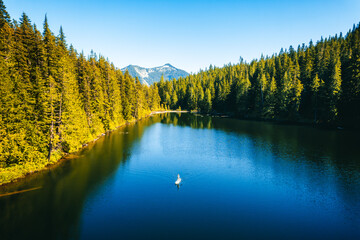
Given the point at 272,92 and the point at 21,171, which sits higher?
the point at 272,92

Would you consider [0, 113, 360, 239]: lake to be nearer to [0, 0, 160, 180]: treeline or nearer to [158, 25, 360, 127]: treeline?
[0, 0, 160, 180]: treeline

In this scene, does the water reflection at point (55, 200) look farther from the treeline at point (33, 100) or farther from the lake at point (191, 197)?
the treeline at point (33, 100)

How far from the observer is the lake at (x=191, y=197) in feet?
56.6

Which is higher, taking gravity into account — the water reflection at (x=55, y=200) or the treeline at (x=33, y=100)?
the treeline at (x=33, y=100)

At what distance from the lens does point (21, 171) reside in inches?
1003

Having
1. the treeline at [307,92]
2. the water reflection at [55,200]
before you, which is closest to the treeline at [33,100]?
the water reflection at [55,200]

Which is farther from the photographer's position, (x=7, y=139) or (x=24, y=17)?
(x=24, y=17)

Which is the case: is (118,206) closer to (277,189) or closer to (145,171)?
(145,171)

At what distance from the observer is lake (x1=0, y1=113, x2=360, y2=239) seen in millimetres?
17266

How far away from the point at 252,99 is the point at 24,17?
104996 mm

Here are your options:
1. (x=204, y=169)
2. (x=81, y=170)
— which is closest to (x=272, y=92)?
(x=204, y=169)

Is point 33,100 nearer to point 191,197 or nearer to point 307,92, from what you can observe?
point 191,197

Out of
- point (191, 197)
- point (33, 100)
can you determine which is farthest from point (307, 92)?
point (33, 100)

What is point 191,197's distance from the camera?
23.1 metres
